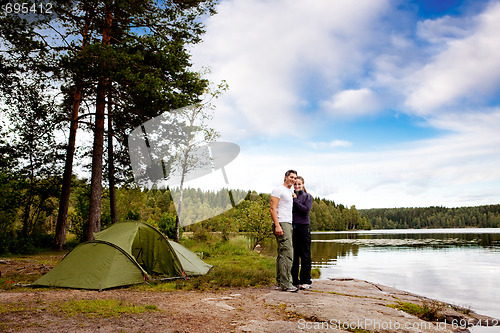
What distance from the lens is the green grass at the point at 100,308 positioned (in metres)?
4.94

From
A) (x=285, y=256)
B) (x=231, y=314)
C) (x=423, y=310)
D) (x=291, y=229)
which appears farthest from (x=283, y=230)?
(x=423, y=310)

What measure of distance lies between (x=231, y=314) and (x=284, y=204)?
2.59 metres

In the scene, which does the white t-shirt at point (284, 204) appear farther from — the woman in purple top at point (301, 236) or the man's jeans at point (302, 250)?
the man's jeans at point (302, 250)

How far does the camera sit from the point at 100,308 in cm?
522

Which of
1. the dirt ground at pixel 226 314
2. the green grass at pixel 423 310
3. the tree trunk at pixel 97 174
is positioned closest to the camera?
the dirt ground at pixel 226 314

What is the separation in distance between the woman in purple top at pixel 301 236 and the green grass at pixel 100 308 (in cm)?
325

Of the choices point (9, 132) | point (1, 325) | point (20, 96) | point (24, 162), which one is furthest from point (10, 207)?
point (1, 325)

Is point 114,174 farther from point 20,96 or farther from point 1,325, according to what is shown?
point 1,325

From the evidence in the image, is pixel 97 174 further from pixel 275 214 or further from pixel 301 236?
pixel 301 236

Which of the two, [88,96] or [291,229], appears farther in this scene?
[88,96]

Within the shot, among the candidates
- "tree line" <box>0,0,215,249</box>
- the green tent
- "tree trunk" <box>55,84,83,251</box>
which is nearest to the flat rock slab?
the green tent

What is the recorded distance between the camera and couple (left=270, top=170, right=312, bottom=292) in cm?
686

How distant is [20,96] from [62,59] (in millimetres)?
3345

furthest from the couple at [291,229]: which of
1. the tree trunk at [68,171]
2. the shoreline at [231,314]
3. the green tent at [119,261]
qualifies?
the tree trunk at [68,171]
